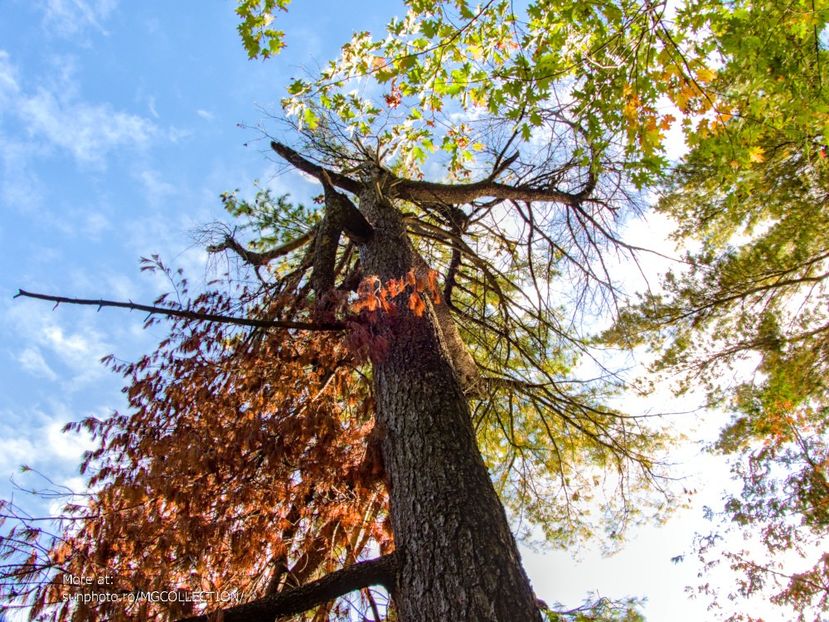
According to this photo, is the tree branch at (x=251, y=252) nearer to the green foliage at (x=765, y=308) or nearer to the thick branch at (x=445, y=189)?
the thick branch at (x=445, y=189)

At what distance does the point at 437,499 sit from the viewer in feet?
6.95

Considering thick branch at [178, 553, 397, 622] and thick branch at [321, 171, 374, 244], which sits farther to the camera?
thick branch at [321, 171, 374, 244]

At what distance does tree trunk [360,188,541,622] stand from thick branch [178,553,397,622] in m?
0.09

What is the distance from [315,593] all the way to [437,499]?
26.2 inches

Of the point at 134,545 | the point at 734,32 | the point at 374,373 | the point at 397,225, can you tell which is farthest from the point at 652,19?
the point at 134,545

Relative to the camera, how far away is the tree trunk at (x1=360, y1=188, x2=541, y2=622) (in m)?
1.81

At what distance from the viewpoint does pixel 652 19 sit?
2.71 meters

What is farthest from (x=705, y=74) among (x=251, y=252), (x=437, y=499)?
(x=251, y=252)

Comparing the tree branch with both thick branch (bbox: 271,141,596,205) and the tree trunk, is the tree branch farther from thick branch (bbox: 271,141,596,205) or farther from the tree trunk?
the tree trunk

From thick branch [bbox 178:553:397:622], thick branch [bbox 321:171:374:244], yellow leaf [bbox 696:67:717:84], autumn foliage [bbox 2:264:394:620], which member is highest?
thick branch [bbox 321:171:374:244]

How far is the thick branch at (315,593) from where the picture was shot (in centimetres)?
185

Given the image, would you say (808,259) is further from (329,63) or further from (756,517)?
(329,63)

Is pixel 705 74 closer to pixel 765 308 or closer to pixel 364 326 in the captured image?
pixel 364 326

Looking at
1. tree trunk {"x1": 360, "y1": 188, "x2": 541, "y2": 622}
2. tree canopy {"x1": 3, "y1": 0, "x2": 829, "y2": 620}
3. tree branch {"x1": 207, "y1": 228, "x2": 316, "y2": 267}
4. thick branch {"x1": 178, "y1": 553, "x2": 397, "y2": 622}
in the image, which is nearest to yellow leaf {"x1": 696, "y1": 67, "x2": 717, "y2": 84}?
tree canopy {"x1": 3, "y1": 0, "x2": 829, "y2": 620}
